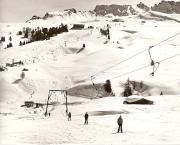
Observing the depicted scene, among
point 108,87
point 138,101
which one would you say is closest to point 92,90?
point 108,87

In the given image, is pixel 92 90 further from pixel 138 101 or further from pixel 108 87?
pixel 138 101

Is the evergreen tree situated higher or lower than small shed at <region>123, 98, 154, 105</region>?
higher

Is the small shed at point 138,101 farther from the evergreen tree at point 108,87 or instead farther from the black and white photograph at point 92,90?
the evergreen tree at point 108,87

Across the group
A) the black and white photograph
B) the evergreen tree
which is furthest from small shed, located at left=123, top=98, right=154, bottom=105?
the evergreen tree

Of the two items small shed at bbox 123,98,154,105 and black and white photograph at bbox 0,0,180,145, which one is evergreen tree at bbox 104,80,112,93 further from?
small shed at bbox 123,98,154,105

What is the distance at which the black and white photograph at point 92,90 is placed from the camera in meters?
32.5

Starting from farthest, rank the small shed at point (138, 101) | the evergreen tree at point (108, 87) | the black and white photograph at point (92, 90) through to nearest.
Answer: the evergreen tree at point (108, 87), the small shed at point (138, 101), the black and white photograph at point (92, 90)

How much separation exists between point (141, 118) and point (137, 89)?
2984 centimetres

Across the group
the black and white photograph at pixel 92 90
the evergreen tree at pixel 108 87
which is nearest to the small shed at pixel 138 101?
the black and white photograph at pixel 92 90

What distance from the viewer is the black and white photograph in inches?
1278

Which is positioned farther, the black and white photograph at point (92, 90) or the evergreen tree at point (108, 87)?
the evergreen tree at point (108, 87)

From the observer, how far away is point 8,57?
4242 inches

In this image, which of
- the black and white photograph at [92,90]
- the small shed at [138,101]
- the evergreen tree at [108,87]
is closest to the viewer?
the black and white photograph at [92,90]

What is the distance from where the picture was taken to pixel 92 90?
72938 mm
